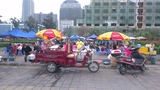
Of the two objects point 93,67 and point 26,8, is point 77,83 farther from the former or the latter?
point 26,8

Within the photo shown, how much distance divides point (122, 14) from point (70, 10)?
36.5 m

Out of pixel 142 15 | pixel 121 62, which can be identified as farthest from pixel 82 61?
pixel 142 15

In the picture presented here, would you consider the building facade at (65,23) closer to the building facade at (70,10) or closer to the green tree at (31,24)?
the building facade at (70,10)

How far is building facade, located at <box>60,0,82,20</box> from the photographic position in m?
102

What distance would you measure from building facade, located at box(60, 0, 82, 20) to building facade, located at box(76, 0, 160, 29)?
A: 26.7 metres

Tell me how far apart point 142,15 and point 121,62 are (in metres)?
68.7

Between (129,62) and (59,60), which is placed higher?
(59,60)

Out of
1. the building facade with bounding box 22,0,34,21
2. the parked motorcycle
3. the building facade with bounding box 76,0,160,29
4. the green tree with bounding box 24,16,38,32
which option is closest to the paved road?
the parked motorcycle

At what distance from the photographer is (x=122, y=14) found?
2894 inches

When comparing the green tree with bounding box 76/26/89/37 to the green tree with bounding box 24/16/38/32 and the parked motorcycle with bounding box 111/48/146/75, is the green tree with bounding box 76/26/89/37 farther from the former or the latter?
the parked motorcycle with bounding box 111/48/146/75

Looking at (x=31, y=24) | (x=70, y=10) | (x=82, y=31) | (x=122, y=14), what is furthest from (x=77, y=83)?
(x=70, y=10)

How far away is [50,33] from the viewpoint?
1420 centimetres

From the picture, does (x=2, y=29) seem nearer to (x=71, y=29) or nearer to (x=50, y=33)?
(x=71, y=29)

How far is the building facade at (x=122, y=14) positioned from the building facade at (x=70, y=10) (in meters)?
26.7
